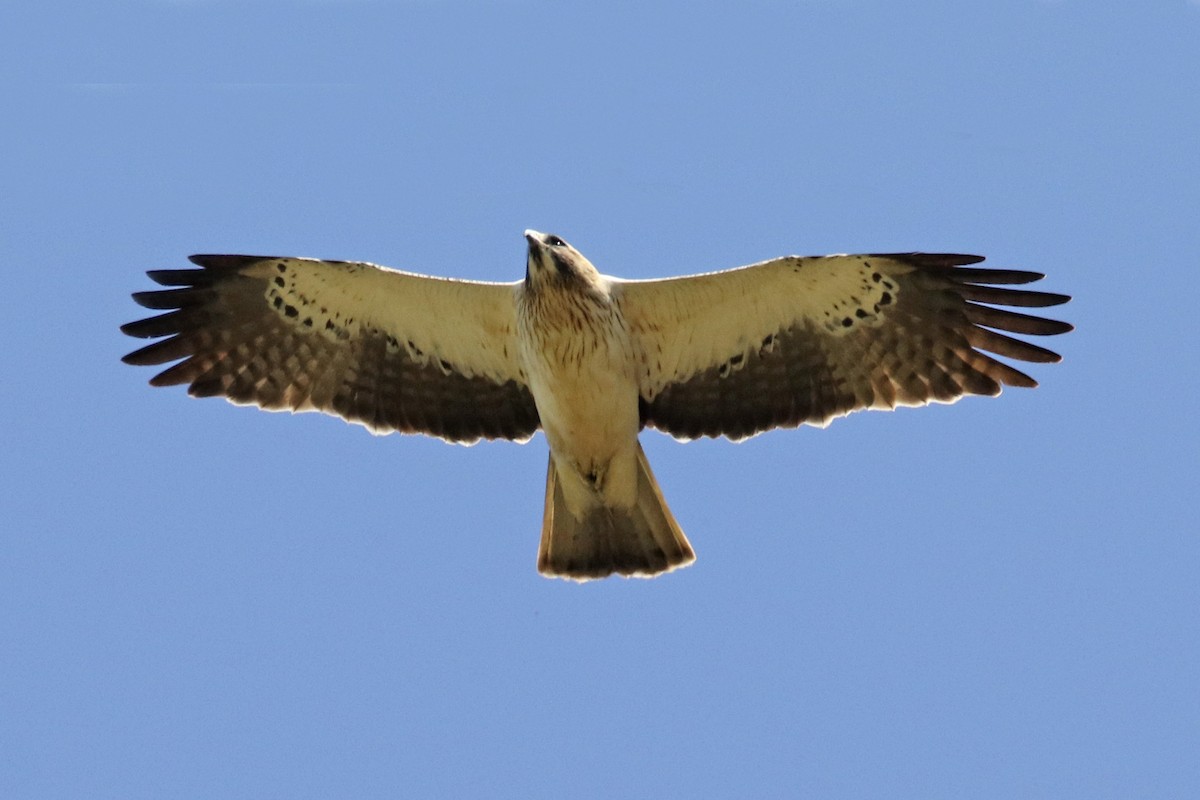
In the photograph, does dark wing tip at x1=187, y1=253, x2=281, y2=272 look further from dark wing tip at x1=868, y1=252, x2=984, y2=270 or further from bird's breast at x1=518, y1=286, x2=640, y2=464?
dark wing tip at x1=868, y1=252, x2=984, y2=270

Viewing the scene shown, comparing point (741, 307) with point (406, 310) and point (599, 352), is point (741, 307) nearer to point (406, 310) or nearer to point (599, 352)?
point (599, 352)

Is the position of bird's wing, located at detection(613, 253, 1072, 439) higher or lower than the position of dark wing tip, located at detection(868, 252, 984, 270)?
lower

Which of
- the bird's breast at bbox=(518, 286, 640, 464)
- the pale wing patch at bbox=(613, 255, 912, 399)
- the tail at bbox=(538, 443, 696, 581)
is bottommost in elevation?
the tail at bbox=(538, 443, 696, 581)

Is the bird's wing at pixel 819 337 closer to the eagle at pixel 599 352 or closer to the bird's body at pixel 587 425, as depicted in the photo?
the eagle at pixel 599 352

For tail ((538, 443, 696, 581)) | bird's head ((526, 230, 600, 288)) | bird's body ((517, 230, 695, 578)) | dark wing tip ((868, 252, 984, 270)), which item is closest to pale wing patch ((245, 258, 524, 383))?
bird's body ((517, 230, 695, 578))

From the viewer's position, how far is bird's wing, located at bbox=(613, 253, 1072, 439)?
10.4m

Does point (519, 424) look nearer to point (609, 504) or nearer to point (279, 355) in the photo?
point (609, 504)

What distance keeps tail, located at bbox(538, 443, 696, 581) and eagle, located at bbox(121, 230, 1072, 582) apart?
0.04 ft

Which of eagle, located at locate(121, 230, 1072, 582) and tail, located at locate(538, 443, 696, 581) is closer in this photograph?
eagle, located at locate(121, 230, 1072, 582)

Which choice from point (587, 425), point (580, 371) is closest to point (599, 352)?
point (580, 371)

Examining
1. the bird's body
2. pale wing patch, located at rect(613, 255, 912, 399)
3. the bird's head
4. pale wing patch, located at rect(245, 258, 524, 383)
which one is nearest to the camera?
the bird's head

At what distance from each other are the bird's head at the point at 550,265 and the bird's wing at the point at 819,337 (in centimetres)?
43

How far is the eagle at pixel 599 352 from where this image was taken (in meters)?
10.4

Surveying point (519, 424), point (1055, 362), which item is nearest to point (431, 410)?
point (519, 424)
